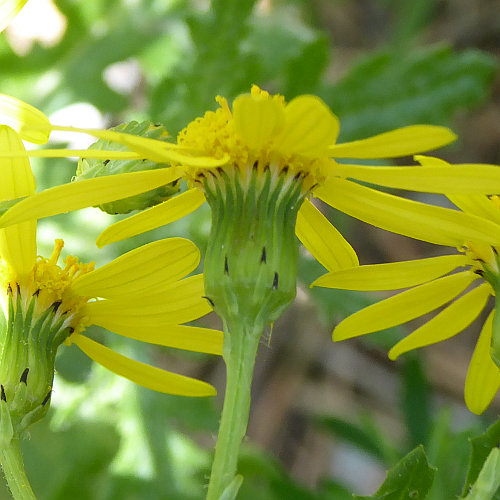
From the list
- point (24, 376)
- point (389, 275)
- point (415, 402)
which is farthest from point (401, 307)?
point (415, 402)

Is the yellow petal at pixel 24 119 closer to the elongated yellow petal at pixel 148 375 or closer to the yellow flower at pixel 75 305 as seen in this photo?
the yellow flower at pixel 75 305

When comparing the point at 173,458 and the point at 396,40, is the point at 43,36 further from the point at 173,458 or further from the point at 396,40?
the point at 173,458

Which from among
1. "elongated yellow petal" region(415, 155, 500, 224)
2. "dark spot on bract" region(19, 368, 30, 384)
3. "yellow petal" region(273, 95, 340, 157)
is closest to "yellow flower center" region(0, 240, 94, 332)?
"dark spot on bract" region(19, 368, 30, 384)

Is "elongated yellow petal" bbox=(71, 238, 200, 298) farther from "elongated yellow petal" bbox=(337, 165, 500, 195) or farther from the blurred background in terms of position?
"elongated yellow petal" bbox=(337, 165, 500, 195)

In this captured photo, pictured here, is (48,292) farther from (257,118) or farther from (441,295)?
(441,295)

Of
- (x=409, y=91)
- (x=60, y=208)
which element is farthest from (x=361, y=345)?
(x=60, y=208)

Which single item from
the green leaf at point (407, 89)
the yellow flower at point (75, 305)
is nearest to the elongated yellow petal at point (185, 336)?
the yellow flower at point (75, 305)

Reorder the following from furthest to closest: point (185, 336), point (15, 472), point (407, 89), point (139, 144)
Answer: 1. point (407, 89)
2. point (185, 336)
3. point (15, 472)
4. point (139, 144)
